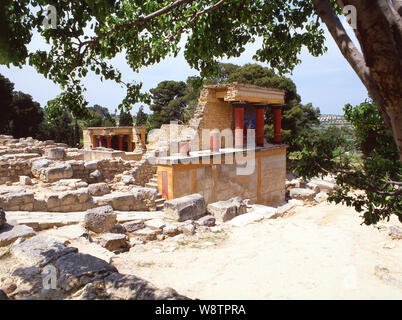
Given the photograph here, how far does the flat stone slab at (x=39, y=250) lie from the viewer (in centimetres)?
409

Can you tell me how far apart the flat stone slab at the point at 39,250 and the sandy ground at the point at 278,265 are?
144 centimetres

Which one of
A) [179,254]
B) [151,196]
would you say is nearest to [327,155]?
[179,254]

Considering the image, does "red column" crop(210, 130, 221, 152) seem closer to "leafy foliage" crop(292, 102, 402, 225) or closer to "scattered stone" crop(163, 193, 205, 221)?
"scattered stone" crop(163, 193, 205, 221)

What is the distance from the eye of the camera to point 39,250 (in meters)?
4.34

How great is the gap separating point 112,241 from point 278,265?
367 centimetres

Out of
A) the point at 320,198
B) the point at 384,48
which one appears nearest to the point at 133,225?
the point at 384,48

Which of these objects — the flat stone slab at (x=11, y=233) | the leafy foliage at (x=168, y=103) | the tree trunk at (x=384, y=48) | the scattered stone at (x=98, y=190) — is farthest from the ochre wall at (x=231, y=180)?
the leafy foliage at (x=168, y=103)

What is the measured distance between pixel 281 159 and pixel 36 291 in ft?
46.0

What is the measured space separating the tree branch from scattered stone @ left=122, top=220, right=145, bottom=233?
21.8ft

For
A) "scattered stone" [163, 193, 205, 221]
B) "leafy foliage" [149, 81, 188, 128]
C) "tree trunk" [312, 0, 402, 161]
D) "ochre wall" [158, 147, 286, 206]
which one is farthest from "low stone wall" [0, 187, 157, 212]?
"leafy foliage" [149, 81, 188, 128]

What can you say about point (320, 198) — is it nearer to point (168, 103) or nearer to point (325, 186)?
point (325, 186)

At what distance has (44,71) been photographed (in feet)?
15.1
